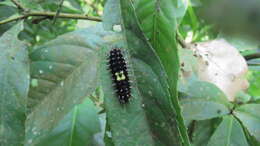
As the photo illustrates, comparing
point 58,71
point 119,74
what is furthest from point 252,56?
point 58,71

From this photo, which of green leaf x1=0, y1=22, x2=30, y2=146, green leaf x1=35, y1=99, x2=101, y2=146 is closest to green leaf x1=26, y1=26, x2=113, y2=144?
green leaf x1=0, y1=22, x2=30, y2=146

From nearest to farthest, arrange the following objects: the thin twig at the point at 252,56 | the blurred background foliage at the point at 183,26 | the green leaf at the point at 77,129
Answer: the blurred background foliage at the point at 183,26, the green leaf at the point at 77,129, the thin twig at the point at 252,56

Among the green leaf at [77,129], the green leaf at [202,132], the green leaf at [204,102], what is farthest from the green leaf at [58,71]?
the green leaf at [202,132]

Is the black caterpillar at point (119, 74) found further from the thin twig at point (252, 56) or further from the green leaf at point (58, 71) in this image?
the thin twig at point (252, 56)

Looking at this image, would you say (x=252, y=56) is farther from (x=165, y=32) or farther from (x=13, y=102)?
(x=13, y=102)

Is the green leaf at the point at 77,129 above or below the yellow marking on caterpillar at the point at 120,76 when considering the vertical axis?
below

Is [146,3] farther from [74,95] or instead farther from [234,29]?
[234,29]
